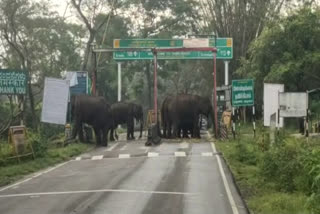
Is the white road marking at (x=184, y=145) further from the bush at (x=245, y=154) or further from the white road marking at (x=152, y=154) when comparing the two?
the bush at (x=245, y=154)

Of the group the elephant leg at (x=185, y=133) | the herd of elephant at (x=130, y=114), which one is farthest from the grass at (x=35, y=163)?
the elephant leg at (x=185, y=133)

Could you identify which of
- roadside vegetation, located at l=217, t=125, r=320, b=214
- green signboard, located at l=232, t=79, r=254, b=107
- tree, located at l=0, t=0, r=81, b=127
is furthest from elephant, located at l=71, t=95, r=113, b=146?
roadside vegetation, located at l=217, t=125, r=320, b=214

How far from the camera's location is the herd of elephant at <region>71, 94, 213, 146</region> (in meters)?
32.5

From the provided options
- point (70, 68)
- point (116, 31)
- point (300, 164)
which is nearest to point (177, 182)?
point (300, 164)

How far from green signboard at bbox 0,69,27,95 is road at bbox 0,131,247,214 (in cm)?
330

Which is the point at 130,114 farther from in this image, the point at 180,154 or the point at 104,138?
the point at 180,154

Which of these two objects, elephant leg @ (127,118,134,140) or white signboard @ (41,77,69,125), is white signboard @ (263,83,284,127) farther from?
elephant leg @ (127,118,134,140)

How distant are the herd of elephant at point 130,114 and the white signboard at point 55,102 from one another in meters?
2.62

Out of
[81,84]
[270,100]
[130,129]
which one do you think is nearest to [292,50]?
[130,129]

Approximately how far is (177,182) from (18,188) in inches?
167

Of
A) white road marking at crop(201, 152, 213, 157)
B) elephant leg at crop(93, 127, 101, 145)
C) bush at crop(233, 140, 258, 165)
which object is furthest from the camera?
elephant leg at crop(93, 127, 101, 145)

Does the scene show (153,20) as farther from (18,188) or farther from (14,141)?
(18,188)

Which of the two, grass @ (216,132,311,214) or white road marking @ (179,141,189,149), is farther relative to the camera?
white road marking @ (179,141,189,149)

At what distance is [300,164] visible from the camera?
1430 centimetres
